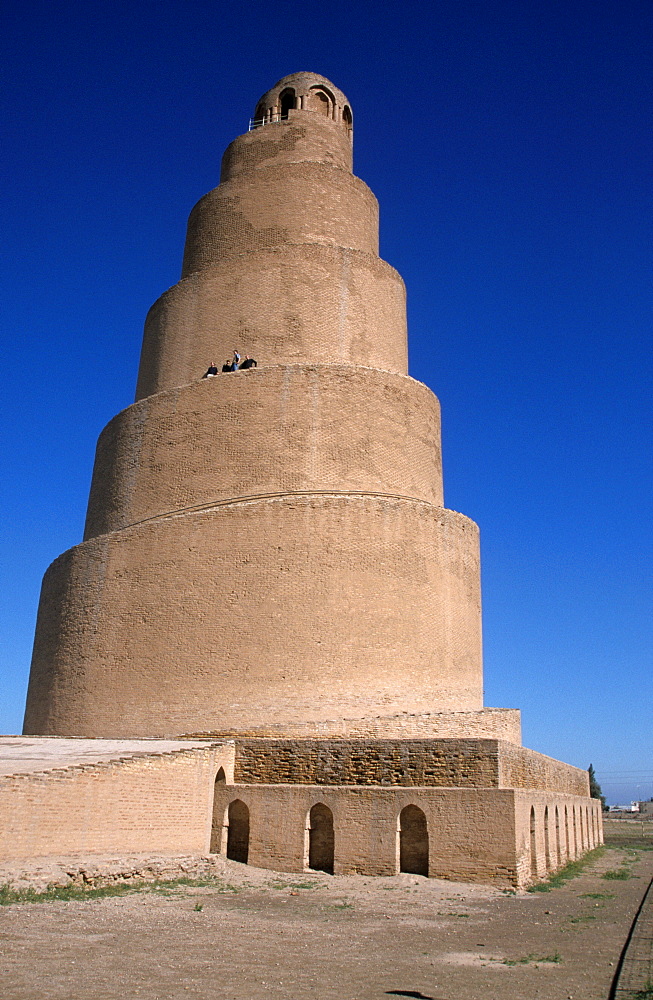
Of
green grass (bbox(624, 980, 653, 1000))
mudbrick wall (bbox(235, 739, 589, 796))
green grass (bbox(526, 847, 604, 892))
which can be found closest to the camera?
green grass (bbox(624, 980, 653, 1000))

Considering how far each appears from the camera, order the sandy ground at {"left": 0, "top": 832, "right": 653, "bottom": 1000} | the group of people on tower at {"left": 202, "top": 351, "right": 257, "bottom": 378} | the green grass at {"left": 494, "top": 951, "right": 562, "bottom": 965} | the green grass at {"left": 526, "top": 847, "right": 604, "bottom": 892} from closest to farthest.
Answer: the sandy ground at {"left": 0, "top": 832, "right": 653, "bottom": 1000}
the green grass at {"left": 494, "top": 951, "right": 562, "bottom": 965}
the green grass at {"left": 526, "top": 847, "right": 604, "bottom": 892}
the group of people on tower at {"left": 202, "top": 351, "right": 257, "bottom": 378}

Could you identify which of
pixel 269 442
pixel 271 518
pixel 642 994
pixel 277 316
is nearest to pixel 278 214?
pixel 277 316

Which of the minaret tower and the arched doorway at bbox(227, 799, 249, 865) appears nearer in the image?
the arched doorway at bbox(227, 799, 249, 865)

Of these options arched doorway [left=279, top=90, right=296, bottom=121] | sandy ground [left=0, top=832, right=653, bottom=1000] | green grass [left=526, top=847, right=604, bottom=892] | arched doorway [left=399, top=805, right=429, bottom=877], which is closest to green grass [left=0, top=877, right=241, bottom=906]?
sandy ground [left=0, top=832, right=653, bottom=1000]

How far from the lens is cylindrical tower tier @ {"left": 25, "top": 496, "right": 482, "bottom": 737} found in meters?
15.1

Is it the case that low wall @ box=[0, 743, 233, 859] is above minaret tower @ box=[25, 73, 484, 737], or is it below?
below

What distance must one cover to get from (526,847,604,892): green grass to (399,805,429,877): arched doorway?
1.40m

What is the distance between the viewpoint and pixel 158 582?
16188 mm

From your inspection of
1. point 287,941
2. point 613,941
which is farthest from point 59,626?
point 613,941

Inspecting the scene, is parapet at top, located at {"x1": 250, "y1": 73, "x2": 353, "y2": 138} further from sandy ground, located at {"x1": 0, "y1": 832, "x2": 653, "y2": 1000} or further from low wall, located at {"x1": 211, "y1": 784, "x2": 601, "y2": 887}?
sandy ground, located at {"x1": 0, "y1": 832, "x2": 653, "y2": 1000}

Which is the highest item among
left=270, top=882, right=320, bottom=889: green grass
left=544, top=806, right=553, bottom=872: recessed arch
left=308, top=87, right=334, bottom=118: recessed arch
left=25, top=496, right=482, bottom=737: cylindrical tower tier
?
left=308, top=87, right=334, bottom=118: recessed arch

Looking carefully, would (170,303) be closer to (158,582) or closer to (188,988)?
(158,582)

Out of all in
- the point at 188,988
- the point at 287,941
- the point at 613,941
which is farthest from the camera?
the point at 613,941

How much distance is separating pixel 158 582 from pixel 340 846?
632 centimetres
